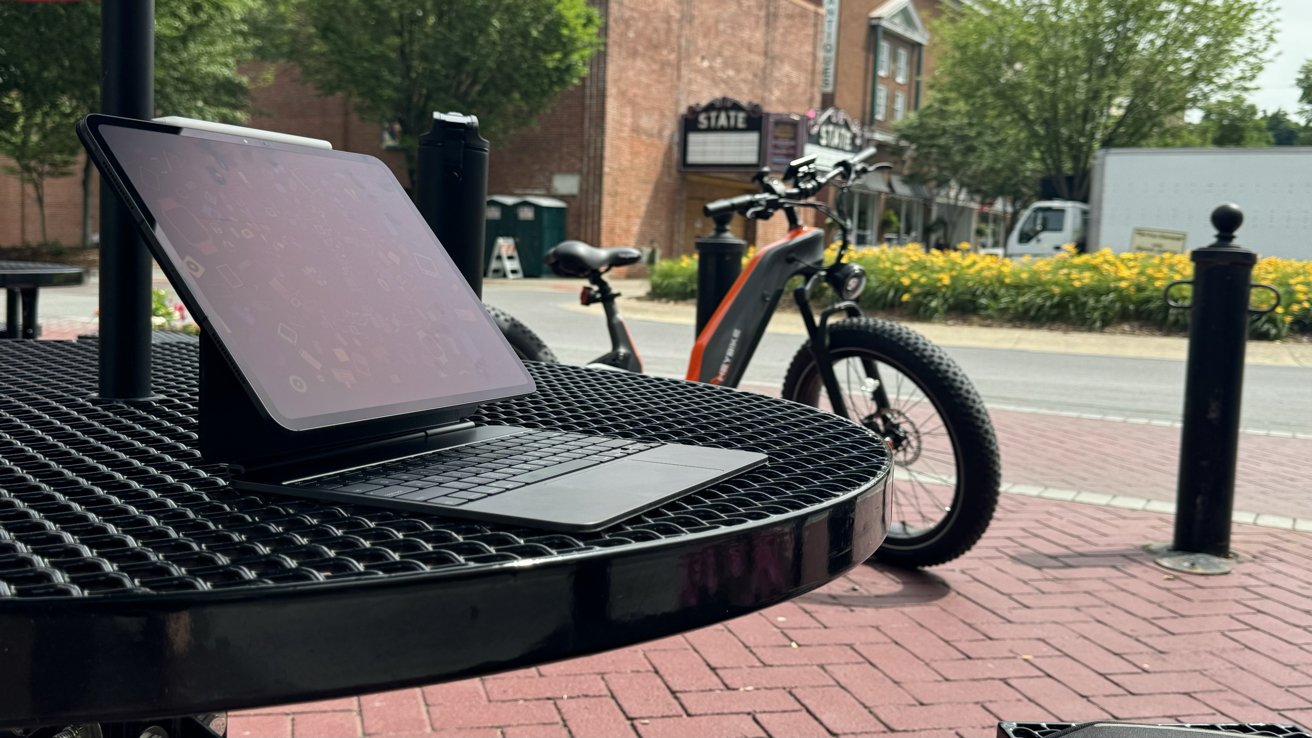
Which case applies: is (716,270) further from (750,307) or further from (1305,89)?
(1305,89)

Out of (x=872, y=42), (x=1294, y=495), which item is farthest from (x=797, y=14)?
(x=1294, y=495)

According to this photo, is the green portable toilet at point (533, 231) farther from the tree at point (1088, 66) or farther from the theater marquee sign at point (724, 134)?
the tree at point (1088, 66)

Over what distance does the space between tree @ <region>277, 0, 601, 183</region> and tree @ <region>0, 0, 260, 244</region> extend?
7.03 feet

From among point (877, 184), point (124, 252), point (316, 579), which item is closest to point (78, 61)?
point (124, 252)

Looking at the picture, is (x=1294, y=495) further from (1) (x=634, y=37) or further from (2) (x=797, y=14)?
(2) (x=797, y=14)

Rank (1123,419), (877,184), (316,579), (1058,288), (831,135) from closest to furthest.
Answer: (316,579) → (1123,419) → (1058,288) → (831,135) → (877,184)

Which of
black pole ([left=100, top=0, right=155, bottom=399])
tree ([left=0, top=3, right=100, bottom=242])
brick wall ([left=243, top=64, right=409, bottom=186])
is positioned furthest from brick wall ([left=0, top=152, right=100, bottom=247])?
black pole ([left=100, top=0, right=155, bottom=399])

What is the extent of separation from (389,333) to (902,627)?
8.77 feet

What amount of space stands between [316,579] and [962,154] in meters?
44.0

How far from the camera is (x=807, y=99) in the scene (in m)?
39.1

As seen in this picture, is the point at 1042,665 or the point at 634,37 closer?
the point at 1042,665

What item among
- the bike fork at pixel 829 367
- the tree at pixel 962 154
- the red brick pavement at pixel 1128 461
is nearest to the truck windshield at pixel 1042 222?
the tree at pixel 962 154

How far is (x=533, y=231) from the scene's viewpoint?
94.6 feet

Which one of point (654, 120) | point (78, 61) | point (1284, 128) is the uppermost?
point (1284, 128)
